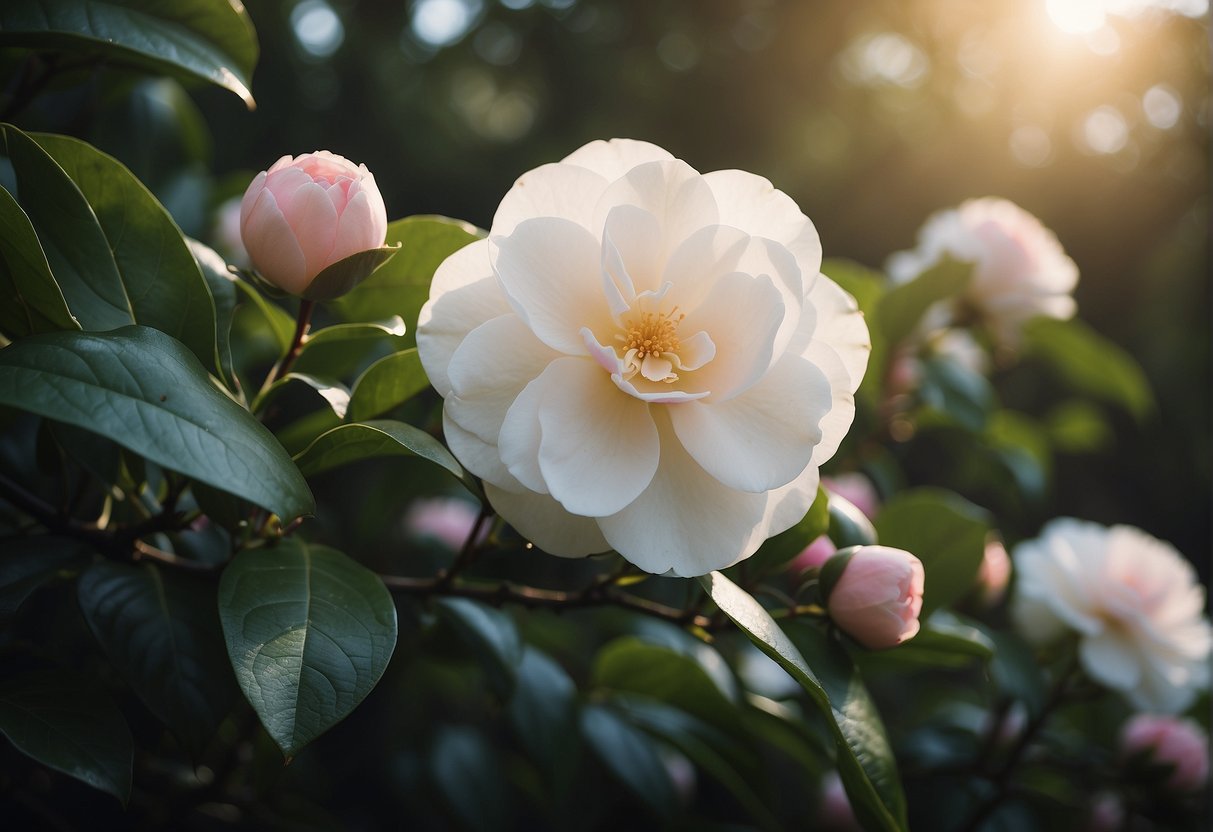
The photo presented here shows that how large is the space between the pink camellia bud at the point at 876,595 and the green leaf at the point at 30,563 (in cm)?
55

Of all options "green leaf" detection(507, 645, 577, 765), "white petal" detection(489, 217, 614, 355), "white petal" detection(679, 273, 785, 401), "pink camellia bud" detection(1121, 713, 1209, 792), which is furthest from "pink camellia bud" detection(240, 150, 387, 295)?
"pink camellia bud" detection(1121, 713, 1209, 792)

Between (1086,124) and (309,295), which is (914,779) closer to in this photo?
(309,295)

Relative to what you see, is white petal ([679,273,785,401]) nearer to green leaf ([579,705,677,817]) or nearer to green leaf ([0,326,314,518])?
green leaf ([0,326,314,518])

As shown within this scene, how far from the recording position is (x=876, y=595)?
0.66 meters

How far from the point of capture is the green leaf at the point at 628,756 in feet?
3.49

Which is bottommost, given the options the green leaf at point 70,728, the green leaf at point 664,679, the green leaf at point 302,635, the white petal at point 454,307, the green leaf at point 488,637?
the green leaf at point 664,679

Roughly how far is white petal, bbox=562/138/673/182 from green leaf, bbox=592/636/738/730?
0.51 meters

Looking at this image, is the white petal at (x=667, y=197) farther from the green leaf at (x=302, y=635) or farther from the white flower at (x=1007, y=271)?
the white flower at (x=1007, y=271)

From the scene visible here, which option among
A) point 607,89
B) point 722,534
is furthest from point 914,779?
point 607,89

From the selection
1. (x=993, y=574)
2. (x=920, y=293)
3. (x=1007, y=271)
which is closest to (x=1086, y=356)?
(x=1007, y=271)

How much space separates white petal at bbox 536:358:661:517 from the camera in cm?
55

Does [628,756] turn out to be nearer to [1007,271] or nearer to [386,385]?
[386,385]

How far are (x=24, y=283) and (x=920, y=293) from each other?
1071mm

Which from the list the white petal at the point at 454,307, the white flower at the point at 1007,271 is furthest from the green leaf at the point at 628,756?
the white flower at the point at 1007,271
